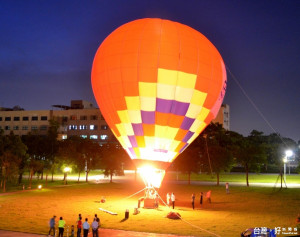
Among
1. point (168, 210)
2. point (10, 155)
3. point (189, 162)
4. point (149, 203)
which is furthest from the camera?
point (189, 162)

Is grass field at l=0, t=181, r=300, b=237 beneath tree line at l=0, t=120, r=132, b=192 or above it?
beneath

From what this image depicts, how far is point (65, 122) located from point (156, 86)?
370 ft

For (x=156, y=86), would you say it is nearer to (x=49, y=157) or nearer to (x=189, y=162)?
(x=189, y=162)

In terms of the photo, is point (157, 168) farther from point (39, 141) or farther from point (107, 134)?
point (107, 134)

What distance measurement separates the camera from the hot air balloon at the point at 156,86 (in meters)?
24.9

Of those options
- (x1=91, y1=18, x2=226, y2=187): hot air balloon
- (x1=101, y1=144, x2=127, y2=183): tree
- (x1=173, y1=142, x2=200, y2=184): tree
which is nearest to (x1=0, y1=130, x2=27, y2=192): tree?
(x1=101, y1=144, x2=127, y2=183): tree

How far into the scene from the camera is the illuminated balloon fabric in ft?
81.6

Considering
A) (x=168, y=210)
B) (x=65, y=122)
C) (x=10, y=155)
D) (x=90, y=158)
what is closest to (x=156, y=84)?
(x=168, y=210)

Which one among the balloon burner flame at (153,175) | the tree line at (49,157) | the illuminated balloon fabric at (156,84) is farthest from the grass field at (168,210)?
the tree line at (49,157)

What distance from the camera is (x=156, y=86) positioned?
24969mm

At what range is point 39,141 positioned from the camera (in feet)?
228

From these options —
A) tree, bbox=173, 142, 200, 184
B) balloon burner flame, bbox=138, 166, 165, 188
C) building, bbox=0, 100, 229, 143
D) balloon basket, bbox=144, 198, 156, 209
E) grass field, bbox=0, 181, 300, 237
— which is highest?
building, bbox=0, 100, 229, 143

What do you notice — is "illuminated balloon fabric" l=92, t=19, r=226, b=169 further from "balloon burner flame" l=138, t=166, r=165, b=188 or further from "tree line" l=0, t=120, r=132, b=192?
"tree line" l=0, t=120, r=132, b=192

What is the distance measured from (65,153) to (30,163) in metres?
9.83
